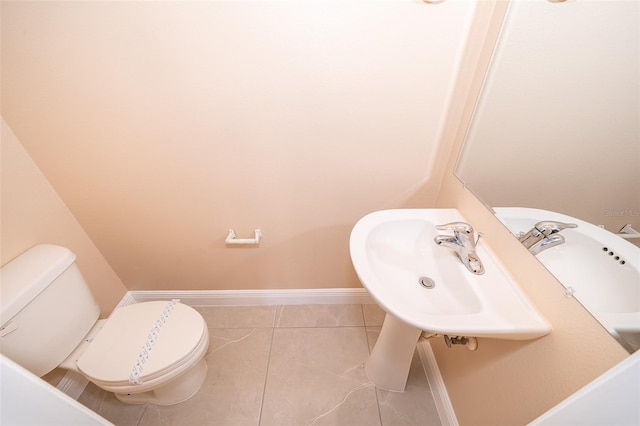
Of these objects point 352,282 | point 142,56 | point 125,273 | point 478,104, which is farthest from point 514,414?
point 125,273

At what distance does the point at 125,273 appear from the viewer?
1.39 meters

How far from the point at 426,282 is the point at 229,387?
1095 millimetres

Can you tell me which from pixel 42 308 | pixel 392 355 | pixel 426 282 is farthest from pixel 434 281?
pixel 42 308

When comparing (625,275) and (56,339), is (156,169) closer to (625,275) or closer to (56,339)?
(56,339)

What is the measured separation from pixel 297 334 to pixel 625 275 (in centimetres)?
132

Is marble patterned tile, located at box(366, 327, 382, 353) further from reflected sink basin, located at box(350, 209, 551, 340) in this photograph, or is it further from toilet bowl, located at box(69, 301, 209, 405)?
toilet bowl, located at box(69, 301, 209, 405)

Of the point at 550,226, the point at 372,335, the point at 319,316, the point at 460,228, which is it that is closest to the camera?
the point at 550,226

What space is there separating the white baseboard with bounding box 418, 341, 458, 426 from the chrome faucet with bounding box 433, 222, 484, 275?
2.24 feet

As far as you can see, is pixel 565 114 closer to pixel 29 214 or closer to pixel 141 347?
pixel 141 347

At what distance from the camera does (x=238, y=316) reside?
1.49 metres

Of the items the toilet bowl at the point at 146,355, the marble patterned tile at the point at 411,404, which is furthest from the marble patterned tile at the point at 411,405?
the toilet bowl at the point at 146,355

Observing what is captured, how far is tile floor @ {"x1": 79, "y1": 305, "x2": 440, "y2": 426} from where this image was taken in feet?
3.51

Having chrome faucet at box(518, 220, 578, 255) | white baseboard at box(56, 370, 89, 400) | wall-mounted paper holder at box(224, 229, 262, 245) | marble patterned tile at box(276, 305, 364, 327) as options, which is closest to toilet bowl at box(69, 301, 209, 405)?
white baseboard at box(56, 370, 89, 400)

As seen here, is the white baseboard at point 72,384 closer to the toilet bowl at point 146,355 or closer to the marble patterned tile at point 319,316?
the toilet bowl at point 146,355
